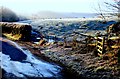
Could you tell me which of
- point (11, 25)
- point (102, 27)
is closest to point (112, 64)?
point (11, 25)

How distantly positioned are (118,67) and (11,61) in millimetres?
6604

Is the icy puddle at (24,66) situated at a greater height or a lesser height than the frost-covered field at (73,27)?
greater

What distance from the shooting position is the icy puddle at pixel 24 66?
17.0 metres

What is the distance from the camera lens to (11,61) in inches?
777

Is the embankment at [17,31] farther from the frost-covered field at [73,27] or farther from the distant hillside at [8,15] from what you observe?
the distant hillside at [8,15]

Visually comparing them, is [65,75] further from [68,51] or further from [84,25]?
[84,25]

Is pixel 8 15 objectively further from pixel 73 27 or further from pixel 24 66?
pixel 24 66

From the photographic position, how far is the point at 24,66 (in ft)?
61.7

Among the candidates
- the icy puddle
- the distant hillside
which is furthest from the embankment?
the distant hillside

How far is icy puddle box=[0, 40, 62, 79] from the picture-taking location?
669 inches

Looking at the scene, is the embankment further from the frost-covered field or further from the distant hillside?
the distant hillside

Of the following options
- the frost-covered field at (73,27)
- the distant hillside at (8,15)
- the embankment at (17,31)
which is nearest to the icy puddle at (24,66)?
the embankment at (17,31)

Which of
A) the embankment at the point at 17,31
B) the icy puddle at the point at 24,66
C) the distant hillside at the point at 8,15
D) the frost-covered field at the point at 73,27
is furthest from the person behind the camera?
the distant hillside at the point at 8,15

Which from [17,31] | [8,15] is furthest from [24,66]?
[8,15]
